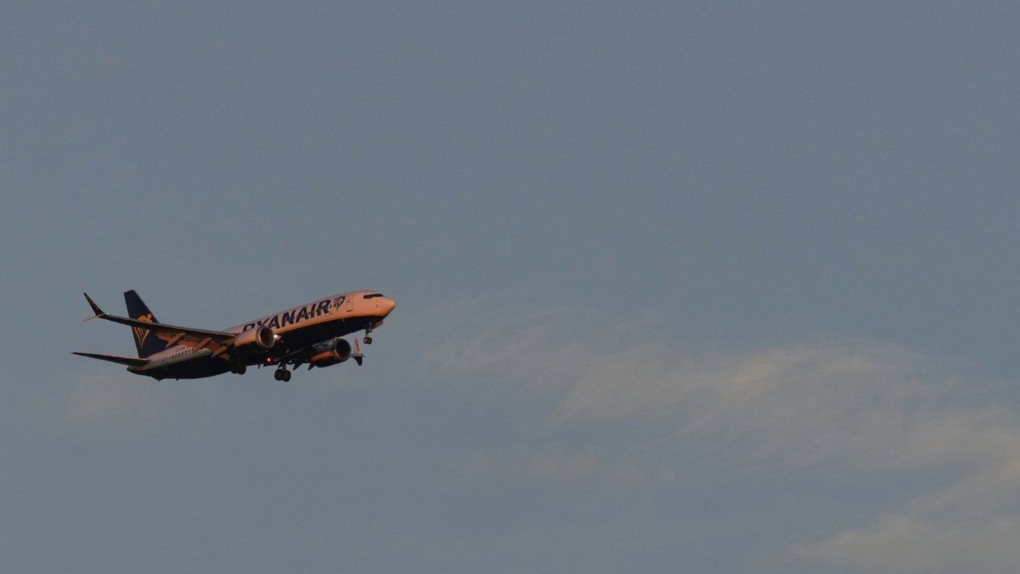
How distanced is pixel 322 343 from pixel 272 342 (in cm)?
727

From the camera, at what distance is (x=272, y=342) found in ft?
394

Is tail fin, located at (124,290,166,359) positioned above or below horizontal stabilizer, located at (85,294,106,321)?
above

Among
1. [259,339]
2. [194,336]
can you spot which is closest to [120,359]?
[194,336]

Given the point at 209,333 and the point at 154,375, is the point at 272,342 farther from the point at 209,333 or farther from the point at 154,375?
the point at 154,375

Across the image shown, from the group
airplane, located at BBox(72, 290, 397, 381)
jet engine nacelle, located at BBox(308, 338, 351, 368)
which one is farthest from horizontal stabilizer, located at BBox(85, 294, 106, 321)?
jet engine nacelle, located at BBox(308, 338, 351, 368)

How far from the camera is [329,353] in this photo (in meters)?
127

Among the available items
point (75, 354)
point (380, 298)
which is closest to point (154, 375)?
point (75, 354)

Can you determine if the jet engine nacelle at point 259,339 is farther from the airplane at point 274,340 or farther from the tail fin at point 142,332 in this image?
the tail fin at point 142,332

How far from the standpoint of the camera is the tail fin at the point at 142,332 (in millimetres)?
134625

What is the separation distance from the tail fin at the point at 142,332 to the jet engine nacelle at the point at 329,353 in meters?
14.2

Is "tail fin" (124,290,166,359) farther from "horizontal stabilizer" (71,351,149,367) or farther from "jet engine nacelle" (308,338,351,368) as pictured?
"jet engine nacelle" (308,338,351,368)

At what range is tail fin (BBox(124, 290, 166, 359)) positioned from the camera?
134625 millimetres

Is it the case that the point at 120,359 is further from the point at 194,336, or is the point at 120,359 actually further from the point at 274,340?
the point at 274,340

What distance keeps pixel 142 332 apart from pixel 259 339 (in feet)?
73.6
